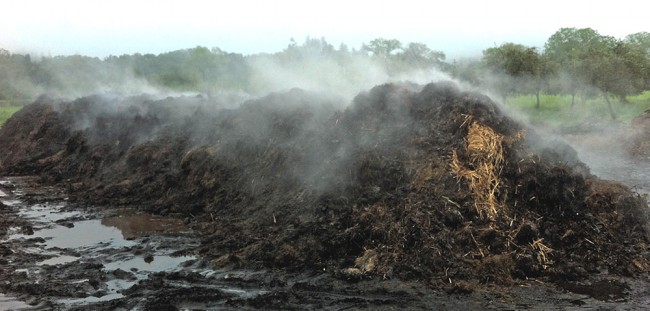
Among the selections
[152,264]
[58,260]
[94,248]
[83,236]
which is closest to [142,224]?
[83,236]

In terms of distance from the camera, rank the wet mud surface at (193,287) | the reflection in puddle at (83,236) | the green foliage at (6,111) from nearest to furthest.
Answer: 1. the wet mud surface at (193,287)
2. the reflection in puddle at (83,236)
3. the green foliage at (6,111)

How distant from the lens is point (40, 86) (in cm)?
4819

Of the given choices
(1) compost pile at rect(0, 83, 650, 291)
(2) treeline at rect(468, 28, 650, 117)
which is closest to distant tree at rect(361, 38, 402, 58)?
(2) treeline at rect(468, 28, 650, 117)

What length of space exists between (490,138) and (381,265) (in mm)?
2970

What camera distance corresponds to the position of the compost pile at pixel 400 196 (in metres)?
6.75

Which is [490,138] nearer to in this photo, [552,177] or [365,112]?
[552,177]

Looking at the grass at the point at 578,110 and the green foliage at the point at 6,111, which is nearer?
the grass at the point at 578,110

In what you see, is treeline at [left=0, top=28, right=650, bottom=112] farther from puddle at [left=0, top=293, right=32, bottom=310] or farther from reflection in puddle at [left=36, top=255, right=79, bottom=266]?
puddle at [left=0, top=293, right=32, bottom=310]

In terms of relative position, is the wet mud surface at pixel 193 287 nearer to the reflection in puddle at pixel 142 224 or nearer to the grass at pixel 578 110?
the reflection in puddle at pixel 142 224

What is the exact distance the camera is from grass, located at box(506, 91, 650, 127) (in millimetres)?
23497

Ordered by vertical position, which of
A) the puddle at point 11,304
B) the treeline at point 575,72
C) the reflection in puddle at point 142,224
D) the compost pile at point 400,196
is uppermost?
the treeline at point 575,72

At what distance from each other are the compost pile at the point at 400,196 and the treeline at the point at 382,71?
5.65 meters

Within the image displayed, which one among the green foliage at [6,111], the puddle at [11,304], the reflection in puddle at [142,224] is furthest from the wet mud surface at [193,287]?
the green foliage at [6,111]

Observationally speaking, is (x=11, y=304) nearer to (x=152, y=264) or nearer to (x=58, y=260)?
(x=58, y=260)
